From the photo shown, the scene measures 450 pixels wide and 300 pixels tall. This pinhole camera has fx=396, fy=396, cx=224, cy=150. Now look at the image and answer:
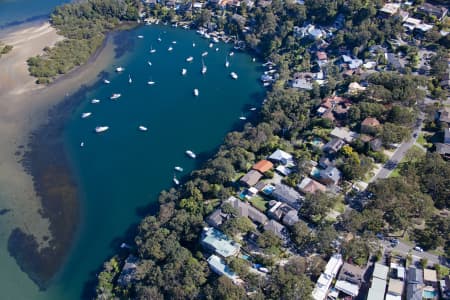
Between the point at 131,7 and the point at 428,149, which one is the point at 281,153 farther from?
the point at 131,7

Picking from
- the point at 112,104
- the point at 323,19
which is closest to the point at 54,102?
the point at 112,104

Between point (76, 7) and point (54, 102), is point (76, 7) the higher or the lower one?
the higher one

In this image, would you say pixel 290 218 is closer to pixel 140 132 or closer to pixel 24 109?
pixel 140 132

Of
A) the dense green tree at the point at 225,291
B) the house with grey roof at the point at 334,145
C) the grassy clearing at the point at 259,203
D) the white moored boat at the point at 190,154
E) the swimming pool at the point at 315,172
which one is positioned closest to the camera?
the dense green tree at the point at 225,291

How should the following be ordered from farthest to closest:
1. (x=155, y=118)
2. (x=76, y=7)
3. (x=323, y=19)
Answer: (x=76, y=7) → (x=323, y=19) → (x=155, y=118)

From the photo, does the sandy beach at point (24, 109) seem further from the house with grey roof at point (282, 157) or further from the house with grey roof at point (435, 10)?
the house with grey roof at point (435, 10)

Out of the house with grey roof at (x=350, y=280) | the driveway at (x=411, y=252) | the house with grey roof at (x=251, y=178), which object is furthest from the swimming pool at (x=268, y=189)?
the driveway at (x=411, y=252)

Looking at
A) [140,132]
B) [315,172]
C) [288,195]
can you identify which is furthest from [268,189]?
[140,132]
